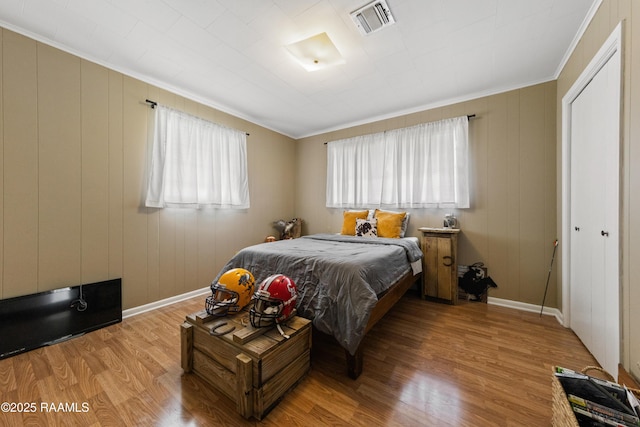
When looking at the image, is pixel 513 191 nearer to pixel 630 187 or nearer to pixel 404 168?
pixel 404 168

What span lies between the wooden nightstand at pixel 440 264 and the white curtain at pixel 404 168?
43cm

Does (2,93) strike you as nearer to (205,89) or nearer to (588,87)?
(205,89)

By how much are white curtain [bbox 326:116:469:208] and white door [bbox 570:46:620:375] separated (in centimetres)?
102

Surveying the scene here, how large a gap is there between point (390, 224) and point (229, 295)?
224cm

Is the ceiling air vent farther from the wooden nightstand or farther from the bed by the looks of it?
the wooden nightstand

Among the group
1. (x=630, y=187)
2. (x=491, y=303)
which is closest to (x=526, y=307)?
(x=491, y=303)

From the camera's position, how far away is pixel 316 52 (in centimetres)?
215

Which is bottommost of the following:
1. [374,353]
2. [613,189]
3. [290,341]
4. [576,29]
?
[374,353]

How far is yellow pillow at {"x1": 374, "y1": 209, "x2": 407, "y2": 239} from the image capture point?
3.08m

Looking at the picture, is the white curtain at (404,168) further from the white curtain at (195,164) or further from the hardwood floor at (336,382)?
the hardwood floor at (336,382)

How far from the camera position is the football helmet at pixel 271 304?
4.50 feet

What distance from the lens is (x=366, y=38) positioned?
1.97 metres

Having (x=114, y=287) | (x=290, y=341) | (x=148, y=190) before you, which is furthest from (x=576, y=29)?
(x=114, y=287)

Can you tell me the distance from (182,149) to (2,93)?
130 cm
